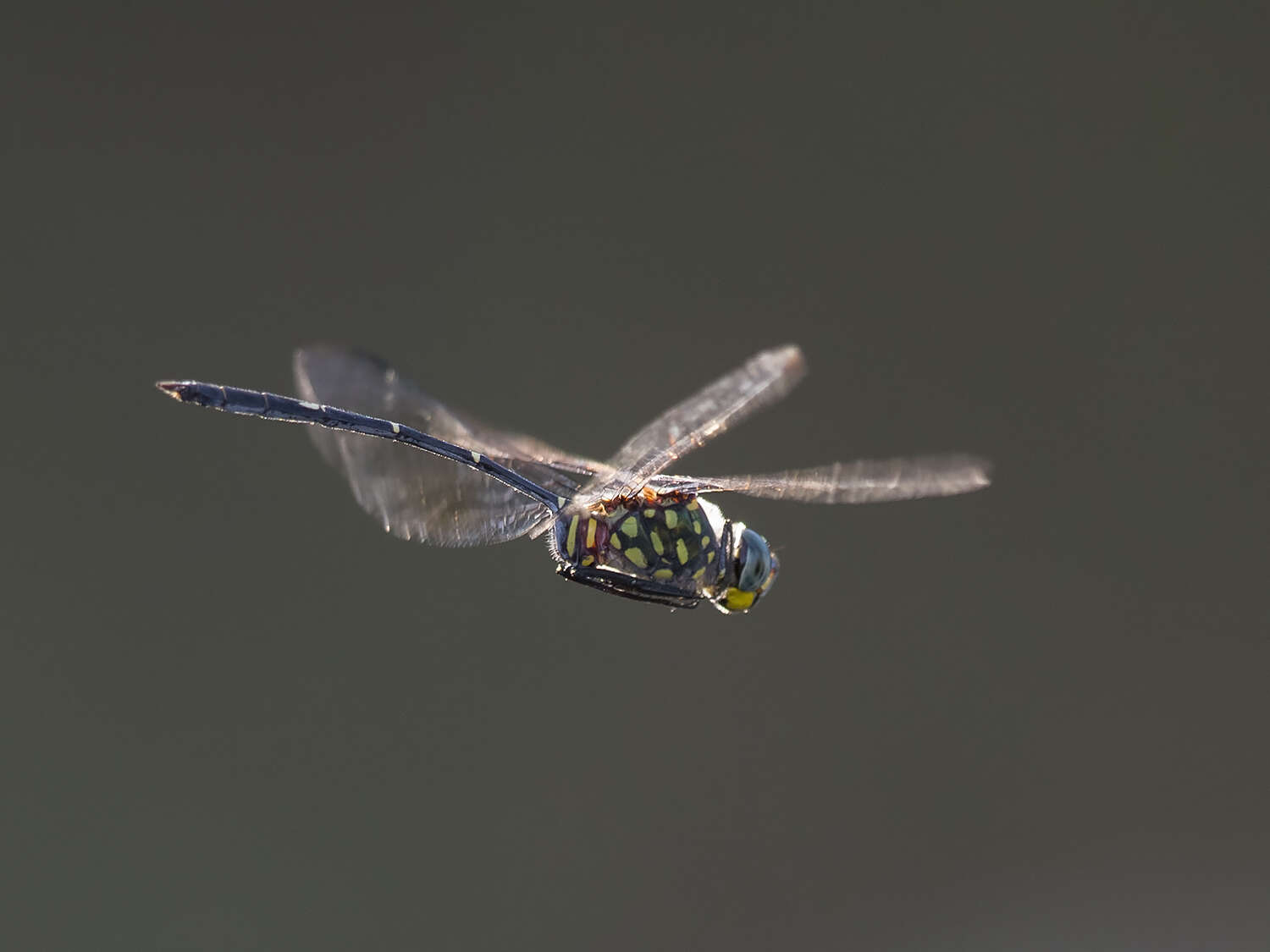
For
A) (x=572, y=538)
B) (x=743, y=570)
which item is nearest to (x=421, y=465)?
(x=572, y=538)

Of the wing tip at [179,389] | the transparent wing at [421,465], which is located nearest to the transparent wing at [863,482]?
the transparent wing at [421,465]

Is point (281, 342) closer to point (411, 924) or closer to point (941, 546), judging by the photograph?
point (411, 924)

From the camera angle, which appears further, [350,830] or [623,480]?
[350,830]

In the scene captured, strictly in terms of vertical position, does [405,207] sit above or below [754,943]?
above

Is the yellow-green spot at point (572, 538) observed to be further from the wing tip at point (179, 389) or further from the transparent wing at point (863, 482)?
the wing tip at point (179, 389)

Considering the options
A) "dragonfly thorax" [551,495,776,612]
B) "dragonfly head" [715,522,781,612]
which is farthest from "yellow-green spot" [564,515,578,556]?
"dragonfly head" [715,522,781,612]

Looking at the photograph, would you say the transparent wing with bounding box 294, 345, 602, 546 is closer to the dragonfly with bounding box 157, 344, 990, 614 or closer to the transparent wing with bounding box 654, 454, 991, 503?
the dragonfly with bounding box 157, 344, 990, 614

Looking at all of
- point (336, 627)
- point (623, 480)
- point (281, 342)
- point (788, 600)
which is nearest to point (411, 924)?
point (336, 627)

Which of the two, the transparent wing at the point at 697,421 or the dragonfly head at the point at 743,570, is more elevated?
the transparent wing at the point at 697,421
